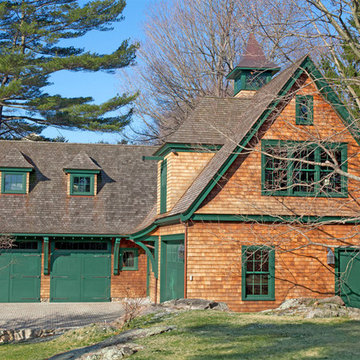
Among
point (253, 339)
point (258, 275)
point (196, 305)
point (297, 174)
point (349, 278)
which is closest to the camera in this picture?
point (253, 339)

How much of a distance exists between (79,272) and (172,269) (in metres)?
6.16

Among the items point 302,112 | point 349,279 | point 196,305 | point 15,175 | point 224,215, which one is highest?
point 302,112

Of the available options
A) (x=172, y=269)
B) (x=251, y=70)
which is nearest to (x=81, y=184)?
(x=172, y=269)

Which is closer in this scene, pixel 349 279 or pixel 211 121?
pixel 349 279

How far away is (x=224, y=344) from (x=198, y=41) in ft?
90.6

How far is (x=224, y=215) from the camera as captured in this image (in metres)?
15.7

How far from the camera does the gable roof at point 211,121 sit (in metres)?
17.7

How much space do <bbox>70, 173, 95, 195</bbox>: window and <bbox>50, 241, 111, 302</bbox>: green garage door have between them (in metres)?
2.30

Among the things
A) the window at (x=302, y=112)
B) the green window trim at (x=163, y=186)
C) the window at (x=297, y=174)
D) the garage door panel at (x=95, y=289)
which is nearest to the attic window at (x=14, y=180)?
the garage door panel at (x=95, y=289)

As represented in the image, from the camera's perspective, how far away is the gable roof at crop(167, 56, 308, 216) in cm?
1552

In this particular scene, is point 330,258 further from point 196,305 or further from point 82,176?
point 82,176

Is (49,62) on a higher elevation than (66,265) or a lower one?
higher

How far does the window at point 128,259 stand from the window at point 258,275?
815 centimetres

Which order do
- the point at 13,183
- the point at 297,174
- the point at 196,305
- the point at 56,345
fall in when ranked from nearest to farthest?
the point at 56,345 → the point at 196,305 → the point at 297,174 → the point at 13,183
